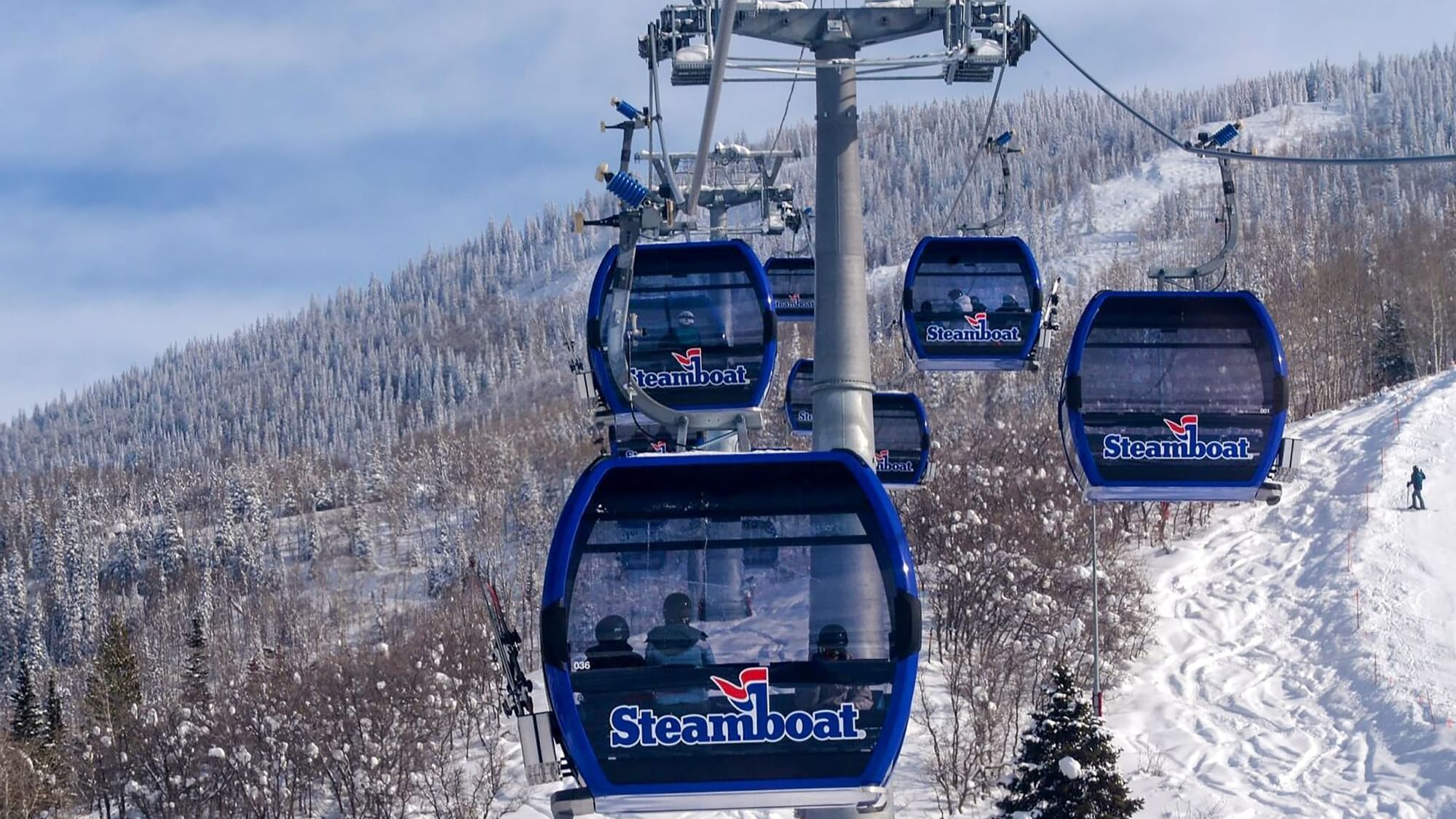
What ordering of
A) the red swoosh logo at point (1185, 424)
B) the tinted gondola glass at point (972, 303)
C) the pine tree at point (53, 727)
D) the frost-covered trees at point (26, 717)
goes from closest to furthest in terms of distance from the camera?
the red swoosh logo at point (1185, 424) → the tinted gondola glass at point (972, 303) → the pine tree at point (53, 727) → the frost-covered trees at point (26, 717)

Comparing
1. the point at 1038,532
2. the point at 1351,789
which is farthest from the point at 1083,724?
the point at 1038,532

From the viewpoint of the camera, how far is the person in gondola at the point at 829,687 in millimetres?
7176

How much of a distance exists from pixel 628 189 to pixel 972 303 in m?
9.04

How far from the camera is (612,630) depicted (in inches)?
288

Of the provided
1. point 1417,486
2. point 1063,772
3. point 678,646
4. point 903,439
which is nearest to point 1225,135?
point 678,646

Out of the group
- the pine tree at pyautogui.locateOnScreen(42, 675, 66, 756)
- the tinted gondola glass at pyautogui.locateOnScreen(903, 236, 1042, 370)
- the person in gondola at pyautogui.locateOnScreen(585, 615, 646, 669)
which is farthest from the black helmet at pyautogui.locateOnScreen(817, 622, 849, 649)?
the pine tree at pyautogui.locateOnScreen(42, 675, 66, 756)

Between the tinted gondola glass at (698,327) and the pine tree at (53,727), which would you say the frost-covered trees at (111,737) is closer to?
the pine tree at (53,727)

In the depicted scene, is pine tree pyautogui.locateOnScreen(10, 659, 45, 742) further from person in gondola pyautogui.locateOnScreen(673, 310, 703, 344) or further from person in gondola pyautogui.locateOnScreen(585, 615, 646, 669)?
person in gondola pyautogui.locateOnScreen(585, 615, 646, 669)

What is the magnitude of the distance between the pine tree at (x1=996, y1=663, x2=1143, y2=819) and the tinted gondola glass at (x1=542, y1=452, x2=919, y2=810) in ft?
46.8

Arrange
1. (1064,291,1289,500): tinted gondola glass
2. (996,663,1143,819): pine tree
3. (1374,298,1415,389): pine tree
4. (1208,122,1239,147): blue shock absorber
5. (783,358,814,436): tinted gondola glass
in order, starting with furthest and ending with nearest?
(1374,298,1415,389): pine tree
(996,663,1143,819): pine tree
(783,358,814,436): tinted gondola glass
(1064,291,1289,500): tinted gondola glass
(1208,122,1239,147): blue shock absorber

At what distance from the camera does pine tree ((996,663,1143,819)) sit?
68.1ft

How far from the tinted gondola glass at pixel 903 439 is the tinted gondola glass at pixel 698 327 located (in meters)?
6.70

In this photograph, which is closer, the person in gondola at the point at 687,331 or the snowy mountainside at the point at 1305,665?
the person in gondola at the point at 687,331

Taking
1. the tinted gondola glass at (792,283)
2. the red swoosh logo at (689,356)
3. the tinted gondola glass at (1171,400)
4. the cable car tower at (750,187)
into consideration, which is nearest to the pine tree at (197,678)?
the cable car tower at (750,187)
